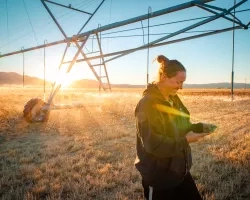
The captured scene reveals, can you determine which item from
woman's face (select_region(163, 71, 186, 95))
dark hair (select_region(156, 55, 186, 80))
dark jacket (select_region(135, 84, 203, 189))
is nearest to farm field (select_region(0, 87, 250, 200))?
dark jacket (select_region(135, 84, 203, 189))

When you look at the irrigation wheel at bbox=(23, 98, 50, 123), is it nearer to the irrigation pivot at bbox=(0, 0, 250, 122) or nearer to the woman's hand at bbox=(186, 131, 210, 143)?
the irrigation pivot at bbox=(0, 0, 250, 122)

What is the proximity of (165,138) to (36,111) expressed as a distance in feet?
37.5

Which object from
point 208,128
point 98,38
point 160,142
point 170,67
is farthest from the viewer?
point 98,38

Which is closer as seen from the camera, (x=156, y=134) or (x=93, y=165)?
(x=156, y=134)

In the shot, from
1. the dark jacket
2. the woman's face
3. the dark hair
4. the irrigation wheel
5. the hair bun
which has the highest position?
the hair bun

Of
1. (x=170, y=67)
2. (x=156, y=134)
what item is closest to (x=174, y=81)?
(x=170, y=67)

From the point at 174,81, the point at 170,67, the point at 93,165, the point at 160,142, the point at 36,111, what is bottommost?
the point at 93,165

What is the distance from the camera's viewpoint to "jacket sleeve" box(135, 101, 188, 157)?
233 centimetres

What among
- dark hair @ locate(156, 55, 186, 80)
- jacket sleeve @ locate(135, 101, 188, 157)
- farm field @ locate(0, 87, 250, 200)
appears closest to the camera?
jacket sleeve @ locate(135, 101, 188, 157)

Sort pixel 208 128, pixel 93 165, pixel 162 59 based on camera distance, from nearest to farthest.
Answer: pixel 208 128 → pixel 162 59 → pixel 93 165

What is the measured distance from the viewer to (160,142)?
2.32 metres

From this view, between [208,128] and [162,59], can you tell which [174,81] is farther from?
[208,128]

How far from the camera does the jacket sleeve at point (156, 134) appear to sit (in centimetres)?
233

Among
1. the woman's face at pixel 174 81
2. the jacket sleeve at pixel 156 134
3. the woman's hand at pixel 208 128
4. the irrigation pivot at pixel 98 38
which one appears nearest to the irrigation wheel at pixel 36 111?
the irrigation pivot at pixel 98 38
